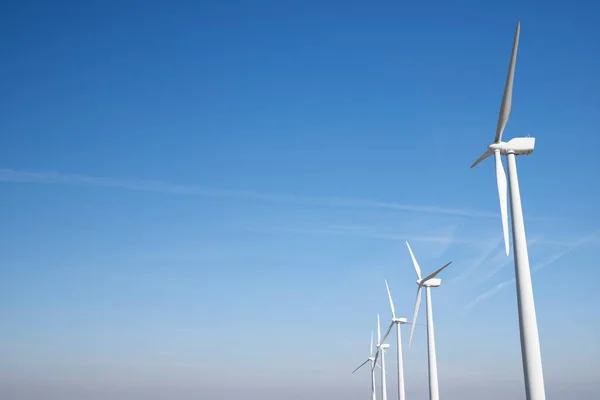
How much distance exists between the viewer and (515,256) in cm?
4503

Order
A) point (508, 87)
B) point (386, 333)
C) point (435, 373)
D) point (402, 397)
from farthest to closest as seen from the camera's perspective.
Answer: point (386, 333) < point (402, 397) < point (435, 373) < point (508, 87)

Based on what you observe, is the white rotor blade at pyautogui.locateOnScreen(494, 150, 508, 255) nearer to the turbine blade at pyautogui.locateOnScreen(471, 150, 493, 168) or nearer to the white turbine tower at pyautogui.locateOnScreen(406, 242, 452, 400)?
the turbine blade at pyautogui.locateOnScreen(471, 150, 493, 168)

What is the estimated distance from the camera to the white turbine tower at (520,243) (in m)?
42.6

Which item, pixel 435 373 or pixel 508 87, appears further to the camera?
pixel 435 373

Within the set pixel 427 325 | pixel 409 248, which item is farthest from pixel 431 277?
pixel 427 325

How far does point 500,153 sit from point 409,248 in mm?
41263

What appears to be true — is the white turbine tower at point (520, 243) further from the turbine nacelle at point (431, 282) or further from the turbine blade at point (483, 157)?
the turbine nacelle at point (431, 282)

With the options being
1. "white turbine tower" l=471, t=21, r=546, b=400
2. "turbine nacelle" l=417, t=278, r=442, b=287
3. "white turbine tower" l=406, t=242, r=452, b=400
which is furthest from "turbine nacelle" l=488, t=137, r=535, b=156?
"turbine nacelle" l=417, t=278, r=442, b=287

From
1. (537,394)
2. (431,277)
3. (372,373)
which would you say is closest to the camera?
(537,394)

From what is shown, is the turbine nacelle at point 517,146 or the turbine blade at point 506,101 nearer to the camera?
the turbine blade at point 506,101

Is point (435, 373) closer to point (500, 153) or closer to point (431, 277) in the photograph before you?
point (431, 277)

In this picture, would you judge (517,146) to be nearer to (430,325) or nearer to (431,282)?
(430,325)

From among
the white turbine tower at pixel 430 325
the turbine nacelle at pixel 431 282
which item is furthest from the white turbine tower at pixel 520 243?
the turbine nacelle at pixel 431 282

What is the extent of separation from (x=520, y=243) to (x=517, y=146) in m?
10.1
